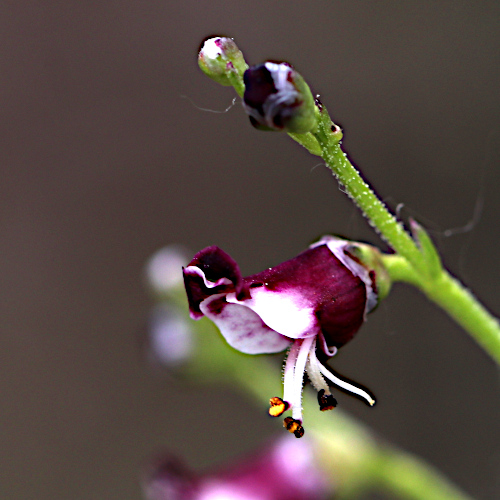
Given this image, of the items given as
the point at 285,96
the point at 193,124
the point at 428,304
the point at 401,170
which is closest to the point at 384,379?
the point at 428,304

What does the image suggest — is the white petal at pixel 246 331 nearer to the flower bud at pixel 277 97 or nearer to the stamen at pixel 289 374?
the stamen at pixel 289 374

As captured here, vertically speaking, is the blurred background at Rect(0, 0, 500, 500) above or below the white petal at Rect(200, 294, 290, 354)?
above

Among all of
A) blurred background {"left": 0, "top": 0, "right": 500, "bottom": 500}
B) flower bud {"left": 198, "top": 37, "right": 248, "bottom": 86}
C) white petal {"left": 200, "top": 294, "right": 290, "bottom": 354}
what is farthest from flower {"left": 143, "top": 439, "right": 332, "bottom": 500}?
blurred background {"left": 0, "top": 0, "right": 500, "bottom": 500}

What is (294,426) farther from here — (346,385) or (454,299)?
(454,299)

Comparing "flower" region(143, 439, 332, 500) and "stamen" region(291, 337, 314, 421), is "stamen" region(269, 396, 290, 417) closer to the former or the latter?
"stamen" region(291, 337, 314, 421)

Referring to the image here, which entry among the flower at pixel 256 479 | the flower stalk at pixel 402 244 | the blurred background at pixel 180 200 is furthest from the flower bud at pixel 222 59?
the blurred background at pixel 180 200
